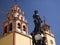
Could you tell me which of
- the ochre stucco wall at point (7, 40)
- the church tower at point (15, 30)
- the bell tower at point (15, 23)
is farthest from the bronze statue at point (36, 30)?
the bell tower at point (15, 23)

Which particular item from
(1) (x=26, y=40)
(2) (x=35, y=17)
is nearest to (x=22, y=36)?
(1) (x=26, y=40)

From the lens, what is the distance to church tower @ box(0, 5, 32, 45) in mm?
23486

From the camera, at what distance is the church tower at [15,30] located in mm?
23486

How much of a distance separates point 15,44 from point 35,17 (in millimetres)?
15539

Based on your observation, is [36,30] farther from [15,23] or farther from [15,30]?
[15,23]

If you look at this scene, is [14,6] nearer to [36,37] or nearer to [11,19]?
[11,19]

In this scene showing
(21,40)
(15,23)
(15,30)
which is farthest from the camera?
(15,23)

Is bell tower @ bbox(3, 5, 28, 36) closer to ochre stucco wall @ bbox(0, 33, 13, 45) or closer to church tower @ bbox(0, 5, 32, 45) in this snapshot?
church tower @ bbox(0, 5, 32, 45)

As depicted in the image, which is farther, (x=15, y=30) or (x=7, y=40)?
(x=7, y=40)

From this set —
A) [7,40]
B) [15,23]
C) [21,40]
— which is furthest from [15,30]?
[7,40]

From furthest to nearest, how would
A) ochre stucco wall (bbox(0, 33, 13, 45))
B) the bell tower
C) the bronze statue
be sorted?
the bell tower, ochre stucco wall (bbox(0, 33, 13, 45)), the bronze statue

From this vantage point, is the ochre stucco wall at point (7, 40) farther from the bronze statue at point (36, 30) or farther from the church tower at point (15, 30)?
the bronze statue at point (36, 30)

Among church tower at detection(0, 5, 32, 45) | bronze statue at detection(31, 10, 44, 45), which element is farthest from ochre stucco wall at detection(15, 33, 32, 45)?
bronze statue at detection(31, 10, 44, 45)

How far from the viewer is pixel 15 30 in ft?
77.0
